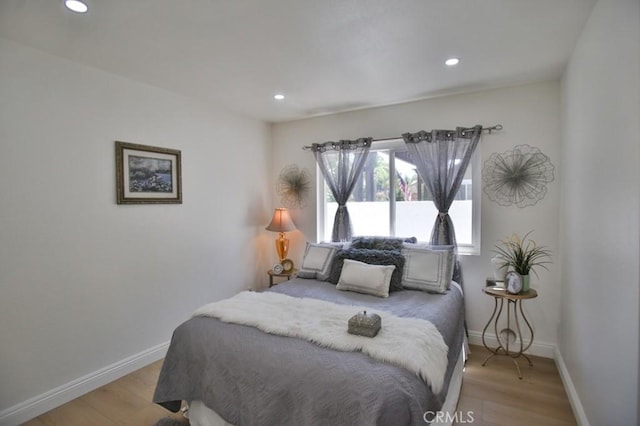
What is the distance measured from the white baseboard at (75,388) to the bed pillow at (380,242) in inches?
85.4

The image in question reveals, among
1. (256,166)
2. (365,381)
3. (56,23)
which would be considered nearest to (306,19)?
(56,23)

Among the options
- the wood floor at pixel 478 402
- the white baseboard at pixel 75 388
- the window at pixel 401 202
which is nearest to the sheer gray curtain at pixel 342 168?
→ the window at pixel 401 202

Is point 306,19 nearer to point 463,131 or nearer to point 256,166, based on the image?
point 463,131

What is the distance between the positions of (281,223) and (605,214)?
3.05 meters

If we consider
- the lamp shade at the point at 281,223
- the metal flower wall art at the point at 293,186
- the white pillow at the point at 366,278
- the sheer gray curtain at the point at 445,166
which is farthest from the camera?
the metal flower wall art at the point at 293,186

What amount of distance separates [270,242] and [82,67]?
2.76 m

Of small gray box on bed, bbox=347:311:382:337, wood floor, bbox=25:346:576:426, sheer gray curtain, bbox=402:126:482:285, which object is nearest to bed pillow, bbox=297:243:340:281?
sheer gray curtain, bbox=402:126:482:285

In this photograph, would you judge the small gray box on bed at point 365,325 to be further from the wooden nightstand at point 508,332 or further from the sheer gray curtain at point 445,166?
the sheer gray curtain at point 445,166

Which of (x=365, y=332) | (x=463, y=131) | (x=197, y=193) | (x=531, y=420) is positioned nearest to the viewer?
(x=365, y=332)

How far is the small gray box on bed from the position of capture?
1810 mm

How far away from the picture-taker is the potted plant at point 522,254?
9.12 ft

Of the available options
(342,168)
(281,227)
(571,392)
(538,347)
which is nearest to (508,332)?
(538,347)

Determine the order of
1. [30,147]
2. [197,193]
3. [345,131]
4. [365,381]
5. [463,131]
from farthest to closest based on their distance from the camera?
[345,131] < [197,193] < [463,131] < [30,147] < [365,381]

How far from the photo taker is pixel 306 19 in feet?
6.39
